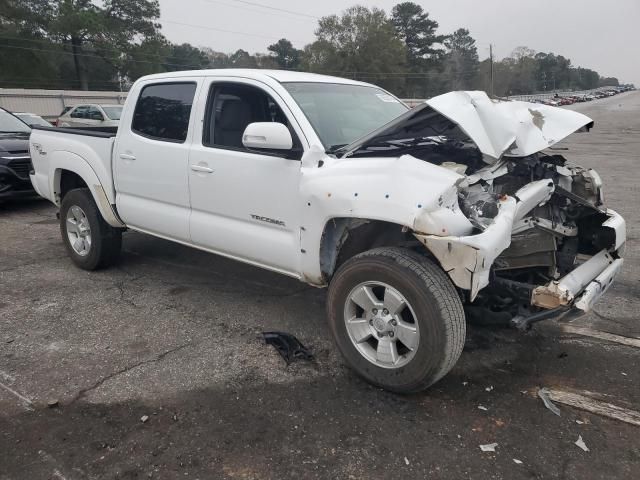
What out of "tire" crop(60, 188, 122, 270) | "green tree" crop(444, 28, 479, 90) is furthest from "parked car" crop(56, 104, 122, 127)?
"green tree" crop(444, 28, 479, 90)

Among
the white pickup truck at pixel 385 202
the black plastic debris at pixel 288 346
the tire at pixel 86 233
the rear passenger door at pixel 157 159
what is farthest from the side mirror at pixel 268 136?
the tire at pixel 86 233

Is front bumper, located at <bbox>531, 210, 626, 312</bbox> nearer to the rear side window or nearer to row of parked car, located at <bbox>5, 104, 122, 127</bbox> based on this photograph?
the rear side window

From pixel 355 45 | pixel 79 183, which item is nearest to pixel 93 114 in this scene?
pixel 79 183

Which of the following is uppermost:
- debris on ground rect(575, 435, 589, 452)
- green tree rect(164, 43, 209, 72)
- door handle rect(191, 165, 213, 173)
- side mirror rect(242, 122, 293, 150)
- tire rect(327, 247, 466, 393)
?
green tree rect(164, 43, 209, 72)

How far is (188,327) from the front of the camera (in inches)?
166

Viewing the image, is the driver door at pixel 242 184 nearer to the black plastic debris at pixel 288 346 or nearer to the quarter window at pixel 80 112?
the black plastic debris at pixel 288 346

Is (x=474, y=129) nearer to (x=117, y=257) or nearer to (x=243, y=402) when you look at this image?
(x=243, y=402)

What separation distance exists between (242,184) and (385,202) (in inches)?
50.4

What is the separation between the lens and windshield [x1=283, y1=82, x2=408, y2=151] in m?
3.80

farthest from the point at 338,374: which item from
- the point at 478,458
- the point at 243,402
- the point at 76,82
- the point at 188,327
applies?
the point at 76,82

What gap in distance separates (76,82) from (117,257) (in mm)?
67410

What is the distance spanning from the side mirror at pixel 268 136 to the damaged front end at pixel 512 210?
1.50 ft

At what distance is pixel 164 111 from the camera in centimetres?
462

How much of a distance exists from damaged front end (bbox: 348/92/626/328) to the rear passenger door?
1.67 m
